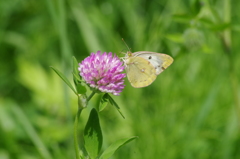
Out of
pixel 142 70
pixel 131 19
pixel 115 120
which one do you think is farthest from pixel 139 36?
pixel 142 70

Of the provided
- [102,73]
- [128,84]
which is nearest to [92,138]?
[102,73]

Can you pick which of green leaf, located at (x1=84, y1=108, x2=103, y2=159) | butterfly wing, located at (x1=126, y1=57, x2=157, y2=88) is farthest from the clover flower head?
butterfly wing, located at (x1=126, y1=57, x2=157, y2=88)

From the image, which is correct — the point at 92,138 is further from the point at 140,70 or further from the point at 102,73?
the point at 140,70

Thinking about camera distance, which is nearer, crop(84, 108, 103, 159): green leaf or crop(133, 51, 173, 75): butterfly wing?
crop(84, 108, 103, 159): green leaf

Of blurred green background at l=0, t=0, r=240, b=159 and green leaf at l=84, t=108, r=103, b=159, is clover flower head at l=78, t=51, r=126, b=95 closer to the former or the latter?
green leaf at l=84, t=108, r=103, b=159

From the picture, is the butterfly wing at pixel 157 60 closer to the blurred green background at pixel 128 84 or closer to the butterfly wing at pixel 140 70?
the butterfly wing at pixel 140 70

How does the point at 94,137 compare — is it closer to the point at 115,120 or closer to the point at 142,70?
the point at 142,70
